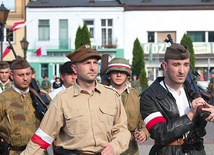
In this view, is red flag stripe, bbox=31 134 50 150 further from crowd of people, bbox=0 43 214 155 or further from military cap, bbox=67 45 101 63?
military cap, bbox=67 45 101 63

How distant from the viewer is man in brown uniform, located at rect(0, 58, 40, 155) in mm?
7188

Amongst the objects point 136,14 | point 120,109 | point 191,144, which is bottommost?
point 191,144

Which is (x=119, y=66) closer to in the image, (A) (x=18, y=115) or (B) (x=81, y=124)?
(A) (x=18, y=115)

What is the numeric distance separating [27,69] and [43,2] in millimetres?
42272

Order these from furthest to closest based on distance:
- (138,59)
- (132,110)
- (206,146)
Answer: (138,59)
(206,146)
(132,110)

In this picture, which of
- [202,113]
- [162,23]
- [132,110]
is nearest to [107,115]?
[202,113]

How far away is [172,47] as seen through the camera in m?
5.39

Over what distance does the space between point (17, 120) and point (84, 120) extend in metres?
2.38

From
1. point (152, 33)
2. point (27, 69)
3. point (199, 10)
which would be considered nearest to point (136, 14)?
point (152, 33)

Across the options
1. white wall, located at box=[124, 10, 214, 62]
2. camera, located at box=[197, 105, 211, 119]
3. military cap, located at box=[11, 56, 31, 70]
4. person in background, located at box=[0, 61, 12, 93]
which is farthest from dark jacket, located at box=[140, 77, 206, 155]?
white wall, located at box=[124, 10, 214, 62]

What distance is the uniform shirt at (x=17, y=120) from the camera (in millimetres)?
7180

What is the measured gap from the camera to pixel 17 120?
7.21m

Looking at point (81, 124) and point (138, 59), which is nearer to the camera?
point (81, 124)

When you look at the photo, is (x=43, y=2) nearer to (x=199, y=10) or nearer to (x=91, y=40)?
(x=91, y=40)
